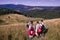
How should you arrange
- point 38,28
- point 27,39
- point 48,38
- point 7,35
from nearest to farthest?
point 48,38 → point 27,39 → point 7,35 → point 38,28

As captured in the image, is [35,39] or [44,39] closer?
[44,39]

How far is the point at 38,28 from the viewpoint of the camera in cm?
1266

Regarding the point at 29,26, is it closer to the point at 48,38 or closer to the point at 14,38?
the point at 14,38

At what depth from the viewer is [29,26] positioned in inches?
482

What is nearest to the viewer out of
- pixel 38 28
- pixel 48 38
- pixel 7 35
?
pixel 48 38

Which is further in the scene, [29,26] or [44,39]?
[29,26]

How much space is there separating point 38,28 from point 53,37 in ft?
8.12

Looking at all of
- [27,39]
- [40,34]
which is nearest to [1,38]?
[27,39]

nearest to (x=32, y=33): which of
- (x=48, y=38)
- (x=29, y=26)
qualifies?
(x=29, y=26)

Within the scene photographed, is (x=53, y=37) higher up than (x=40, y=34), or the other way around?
(x=53, y=37)

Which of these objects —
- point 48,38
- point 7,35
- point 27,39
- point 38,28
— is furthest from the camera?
point 38,28

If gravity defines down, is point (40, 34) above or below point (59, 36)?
below

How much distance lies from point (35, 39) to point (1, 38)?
69.7 inches

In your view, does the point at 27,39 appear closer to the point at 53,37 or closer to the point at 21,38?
the point at 21,38
